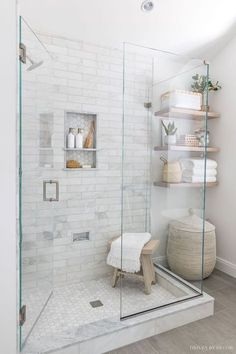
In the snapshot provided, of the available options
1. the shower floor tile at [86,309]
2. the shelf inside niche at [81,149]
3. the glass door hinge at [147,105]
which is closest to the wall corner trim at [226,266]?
the shower floor tile at [86,309]

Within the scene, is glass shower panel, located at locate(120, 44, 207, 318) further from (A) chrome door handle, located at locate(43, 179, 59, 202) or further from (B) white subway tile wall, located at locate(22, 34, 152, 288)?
(A) chrome door handle, located at locate(43, 179, 59, 202)

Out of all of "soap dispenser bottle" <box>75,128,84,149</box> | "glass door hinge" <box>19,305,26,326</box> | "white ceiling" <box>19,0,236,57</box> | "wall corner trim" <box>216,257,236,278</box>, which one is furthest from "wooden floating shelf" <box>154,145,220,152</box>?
"glass door hinge" <box>19,305,26,326</box>

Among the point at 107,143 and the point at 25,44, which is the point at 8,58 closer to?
the point at 25,44

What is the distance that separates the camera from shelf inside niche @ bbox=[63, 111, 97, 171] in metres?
2.40

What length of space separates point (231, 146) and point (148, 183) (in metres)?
1.06

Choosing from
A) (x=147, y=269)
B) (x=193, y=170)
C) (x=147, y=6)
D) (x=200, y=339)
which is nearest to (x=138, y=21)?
(x=147, y=6)

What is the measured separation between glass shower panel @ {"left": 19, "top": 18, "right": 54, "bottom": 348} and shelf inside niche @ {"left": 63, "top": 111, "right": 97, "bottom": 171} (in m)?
0.18

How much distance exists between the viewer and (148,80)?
8.21ft

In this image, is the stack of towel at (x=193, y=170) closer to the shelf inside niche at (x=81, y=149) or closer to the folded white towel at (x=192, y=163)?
the folded white towel at (x=192, y=163)

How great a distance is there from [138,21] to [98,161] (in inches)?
53.5

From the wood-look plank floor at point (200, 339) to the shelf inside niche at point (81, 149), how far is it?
1548 mm

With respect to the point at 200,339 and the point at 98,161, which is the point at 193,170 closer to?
the point at 98,161

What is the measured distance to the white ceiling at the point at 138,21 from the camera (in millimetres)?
2047

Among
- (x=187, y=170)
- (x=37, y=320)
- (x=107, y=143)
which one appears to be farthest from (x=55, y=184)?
(x=187, y=170)
